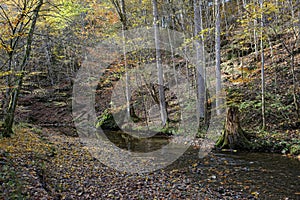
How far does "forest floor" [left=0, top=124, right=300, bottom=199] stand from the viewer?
16.6 feet

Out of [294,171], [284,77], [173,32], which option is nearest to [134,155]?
[294,171]

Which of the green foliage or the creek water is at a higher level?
the green foliage

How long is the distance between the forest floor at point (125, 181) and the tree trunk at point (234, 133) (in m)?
1.58

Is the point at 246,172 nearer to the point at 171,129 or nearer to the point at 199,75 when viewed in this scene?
the point at 171,129

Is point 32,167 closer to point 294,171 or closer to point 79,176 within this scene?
point 79,176

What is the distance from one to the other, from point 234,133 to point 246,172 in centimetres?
276

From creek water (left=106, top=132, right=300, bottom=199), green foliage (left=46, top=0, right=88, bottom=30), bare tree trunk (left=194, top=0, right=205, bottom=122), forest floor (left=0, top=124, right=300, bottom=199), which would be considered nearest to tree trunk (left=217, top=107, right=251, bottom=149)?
creek water (left=106, top=132, right=300, bottom=199)

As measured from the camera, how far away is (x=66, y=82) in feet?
103

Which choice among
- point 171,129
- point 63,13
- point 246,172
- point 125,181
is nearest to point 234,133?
point 246,172

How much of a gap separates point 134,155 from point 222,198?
17.4 ft

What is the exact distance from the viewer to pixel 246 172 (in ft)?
23.6

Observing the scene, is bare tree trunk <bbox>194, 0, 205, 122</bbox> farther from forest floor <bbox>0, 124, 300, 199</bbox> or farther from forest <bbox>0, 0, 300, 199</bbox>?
forest floor <bbox>0, 124, 300, 199</bbox>

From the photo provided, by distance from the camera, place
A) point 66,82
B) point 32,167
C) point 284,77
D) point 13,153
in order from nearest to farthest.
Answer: point 32,167 < point 13,153 < point 284,77 < point 66,82

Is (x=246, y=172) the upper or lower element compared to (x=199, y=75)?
lower
